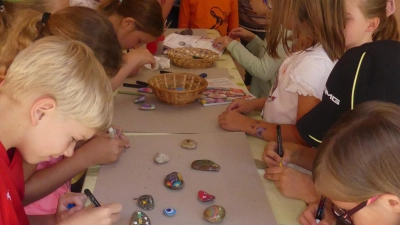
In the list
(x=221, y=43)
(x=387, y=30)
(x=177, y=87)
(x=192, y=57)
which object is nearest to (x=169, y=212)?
(x=177, y=87)

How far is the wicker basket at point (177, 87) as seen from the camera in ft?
4.82

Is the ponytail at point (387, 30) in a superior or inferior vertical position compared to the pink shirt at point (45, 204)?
superior

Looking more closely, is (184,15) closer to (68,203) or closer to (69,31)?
(69,31)

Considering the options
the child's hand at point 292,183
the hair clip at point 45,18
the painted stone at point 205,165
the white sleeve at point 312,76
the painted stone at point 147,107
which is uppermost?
the hair clip at point 45,18

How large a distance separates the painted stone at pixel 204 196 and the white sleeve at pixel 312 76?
42cm

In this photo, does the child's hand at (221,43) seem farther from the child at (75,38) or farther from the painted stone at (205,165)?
the painted stone at (205,165)

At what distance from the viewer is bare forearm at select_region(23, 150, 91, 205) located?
1130 millimetres

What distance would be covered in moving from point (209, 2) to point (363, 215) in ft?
7.35

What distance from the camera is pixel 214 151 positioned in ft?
4.01

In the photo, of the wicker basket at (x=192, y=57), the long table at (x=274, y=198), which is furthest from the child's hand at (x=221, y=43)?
the long table at (x=274, y=198)

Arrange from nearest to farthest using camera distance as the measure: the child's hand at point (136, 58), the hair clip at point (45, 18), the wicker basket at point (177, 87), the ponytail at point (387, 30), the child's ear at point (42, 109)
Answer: the child's ear at point (42, 109)
the hair clip at point (45, 18)
the ponytail at point (387, 30)
the wicker basket at point (177, 87)
the child's hand at point (136, 58)

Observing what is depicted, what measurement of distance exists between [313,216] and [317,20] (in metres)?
0.53

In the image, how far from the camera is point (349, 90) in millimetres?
980

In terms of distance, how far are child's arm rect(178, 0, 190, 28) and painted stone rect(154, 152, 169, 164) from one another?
189cm
